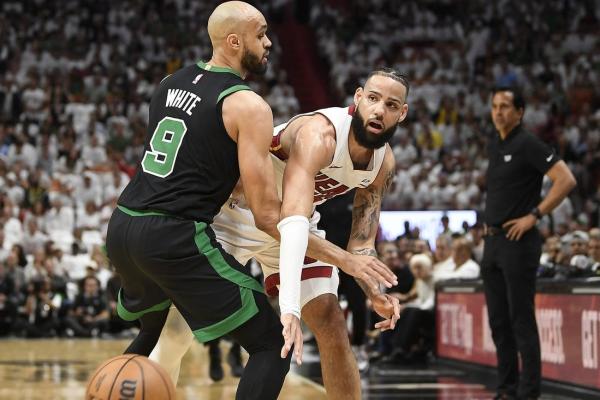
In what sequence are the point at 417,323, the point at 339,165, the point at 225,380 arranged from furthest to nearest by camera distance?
1. the point at 417,323
2. the point at 225,380
3. the point at 339,165

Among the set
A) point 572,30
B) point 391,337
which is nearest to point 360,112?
point 391,337

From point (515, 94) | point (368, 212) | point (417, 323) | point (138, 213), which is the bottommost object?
point (417, 323)

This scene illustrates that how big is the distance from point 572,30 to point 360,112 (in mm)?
19561

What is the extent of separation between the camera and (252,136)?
434 cm

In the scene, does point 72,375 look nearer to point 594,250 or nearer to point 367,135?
point 594,250

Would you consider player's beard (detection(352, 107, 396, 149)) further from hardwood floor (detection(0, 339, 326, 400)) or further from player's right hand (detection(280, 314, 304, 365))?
hardwood floor (detection(0, 339, 326, 400))

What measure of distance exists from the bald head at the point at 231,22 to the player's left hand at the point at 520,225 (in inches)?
125

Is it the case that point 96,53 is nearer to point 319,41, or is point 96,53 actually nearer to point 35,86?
point 35,86

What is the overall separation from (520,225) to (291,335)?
132 inches

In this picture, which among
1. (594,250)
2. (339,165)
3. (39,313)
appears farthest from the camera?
(39,313)

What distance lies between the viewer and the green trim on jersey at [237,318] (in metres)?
4.31

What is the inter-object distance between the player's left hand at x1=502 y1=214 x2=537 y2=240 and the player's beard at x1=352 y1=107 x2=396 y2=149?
8.07 feet

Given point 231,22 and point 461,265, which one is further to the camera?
point 461,265

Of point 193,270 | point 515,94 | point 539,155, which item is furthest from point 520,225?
point 193,270
